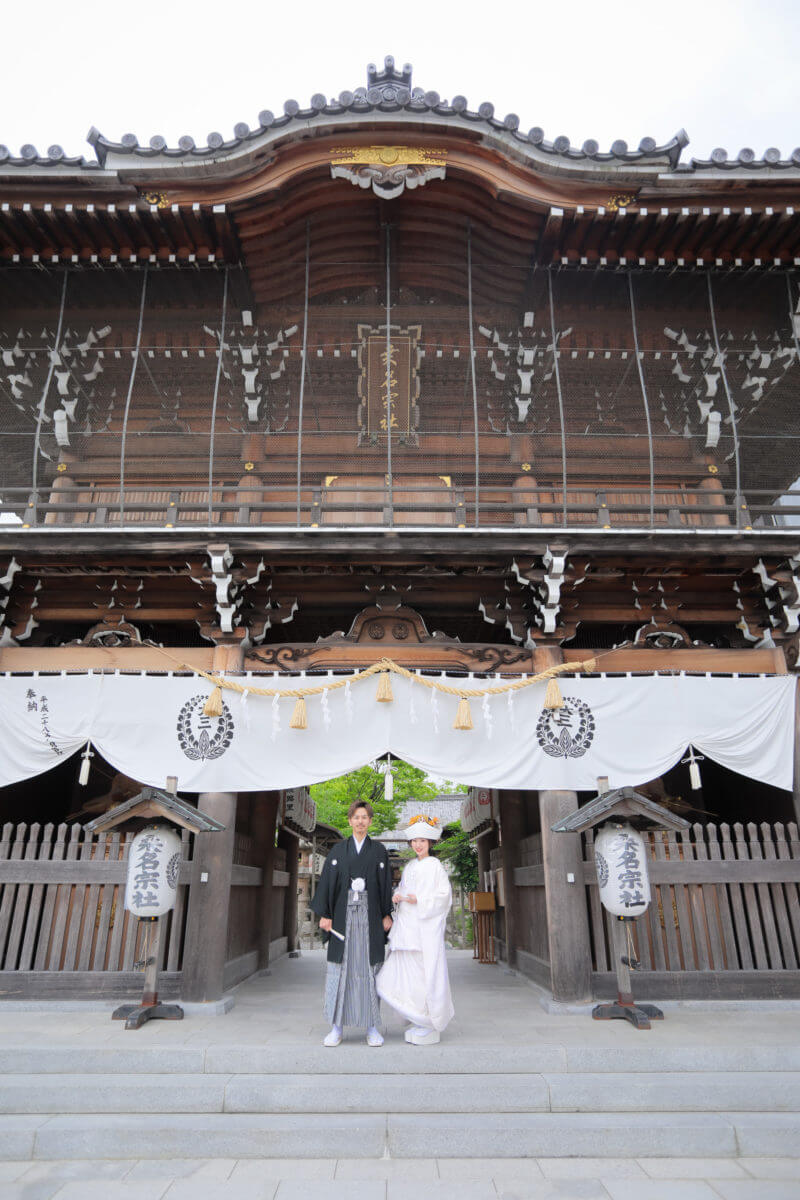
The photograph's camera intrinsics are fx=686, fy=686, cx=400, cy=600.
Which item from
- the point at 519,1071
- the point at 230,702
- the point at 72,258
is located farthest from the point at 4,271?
the point at 519,1071

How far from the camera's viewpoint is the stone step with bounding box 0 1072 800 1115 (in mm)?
4582

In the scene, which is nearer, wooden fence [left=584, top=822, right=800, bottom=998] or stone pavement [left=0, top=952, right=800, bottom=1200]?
stone pavement [left=0, top=952, right=800, bottom=1200]

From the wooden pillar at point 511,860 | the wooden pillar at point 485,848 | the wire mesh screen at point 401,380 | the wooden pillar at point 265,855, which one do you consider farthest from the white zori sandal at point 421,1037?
the wooden pillar at point 485,848

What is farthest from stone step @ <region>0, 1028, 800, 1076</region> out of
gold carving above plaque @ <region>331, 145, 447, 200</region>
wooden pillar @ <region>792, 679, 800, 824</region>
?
gold carving above plaque @ <region>331, 145, 447, 200</region>

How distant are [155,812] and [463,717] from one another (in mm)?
3114

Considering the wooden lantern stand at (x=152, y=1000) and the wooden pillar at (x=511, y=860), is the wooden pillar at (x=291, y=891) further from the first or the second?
the wooden lantern stand at (x=152, y=1000)

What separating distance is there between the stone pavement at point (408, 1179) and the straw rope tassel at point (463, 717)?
11.7 feet

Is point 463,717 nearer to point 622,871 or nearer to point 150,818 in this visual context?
point 622,871

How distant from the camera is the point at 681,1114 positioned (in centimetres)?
454

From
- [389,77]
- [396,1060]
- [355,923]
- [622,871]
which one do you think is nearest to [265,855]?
[355,923]

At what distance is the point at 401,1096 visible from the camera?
15.1 feet

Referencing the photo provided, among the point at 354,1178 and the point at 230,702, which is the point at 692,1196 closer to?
the point at 354,1178

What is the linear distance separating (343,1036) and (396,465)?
6.28m

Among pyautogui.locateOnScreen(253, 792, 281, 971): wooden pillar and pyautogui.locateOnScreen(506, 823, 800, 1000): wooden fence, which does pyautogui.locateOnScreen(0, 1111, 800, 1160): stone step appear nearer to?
pyautogui.locateOnScreen(506, 823, 800, 1000): wooden fence
